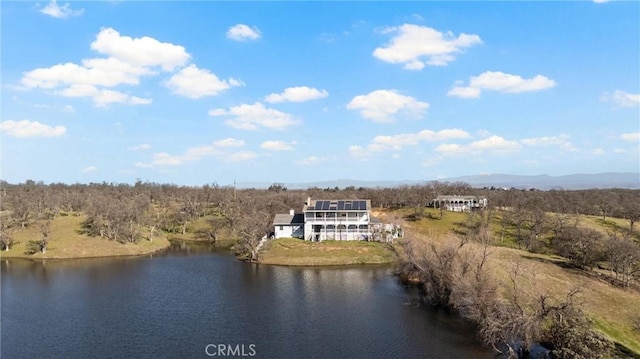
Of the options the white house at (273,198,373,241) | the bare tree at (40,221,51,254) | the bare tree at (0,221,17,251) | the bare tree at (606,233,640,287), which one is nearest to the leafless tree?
the bare tree at (0,221,17,251)

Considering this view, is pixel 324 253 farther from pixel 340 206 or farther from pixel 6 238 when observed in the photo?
pixel 6 238

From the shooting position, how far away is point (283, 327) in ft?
154

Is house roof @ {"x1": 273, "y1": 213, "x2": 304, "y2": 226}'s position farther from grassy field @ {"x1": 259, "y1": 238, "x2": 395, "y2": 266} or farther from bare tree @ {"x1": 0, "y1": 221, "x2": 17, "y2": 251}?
bare tree @ {"x1": 0, "y1": 221, "x2": 17, "y2": 251}

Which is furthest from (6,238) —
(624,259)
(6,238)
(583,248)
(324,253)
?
(624,259)

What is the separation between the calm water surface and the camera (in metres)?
41.4

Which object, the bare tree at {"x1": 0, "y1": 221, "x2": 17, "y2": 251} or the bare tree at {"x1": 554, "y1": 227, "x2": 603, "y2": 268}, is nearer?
the bare tree at {"x1": 554, "y1": 227, "x2": 603, "y2": 268}

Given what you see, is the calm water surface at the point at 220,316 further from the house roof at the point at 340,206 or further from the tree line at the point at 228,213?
the tree line at the point at 228,213

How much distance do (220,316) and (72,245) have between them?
2470 inches

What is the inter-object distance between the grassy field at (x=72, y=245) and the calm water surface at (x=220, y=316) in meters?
13.8

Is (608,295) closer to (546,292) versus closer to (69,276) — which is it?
(546,292)

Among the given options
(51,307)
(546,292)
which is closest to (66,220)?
(51,307)

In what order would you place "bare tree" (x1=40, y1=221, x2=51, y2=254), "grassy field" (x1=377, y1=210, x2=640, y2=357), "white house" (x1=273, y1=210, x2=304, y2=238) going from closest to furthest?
"grassy field" (x1=377, y1=210, x2=640, y2=357) → "bare tree" (x1=40, y1=221, x2=51, y2=254) → "white house" (x1=273, y1=210, x2=304, y2=238)

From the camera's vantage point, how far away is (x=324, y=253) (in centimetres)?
8638

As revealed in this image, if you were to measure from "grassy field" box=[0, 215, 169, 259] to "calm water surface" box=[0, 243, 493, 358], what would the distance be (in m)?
13.8
